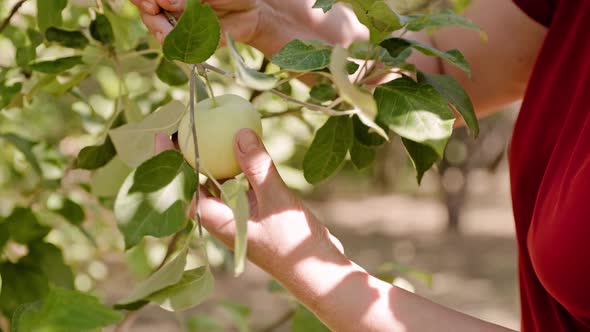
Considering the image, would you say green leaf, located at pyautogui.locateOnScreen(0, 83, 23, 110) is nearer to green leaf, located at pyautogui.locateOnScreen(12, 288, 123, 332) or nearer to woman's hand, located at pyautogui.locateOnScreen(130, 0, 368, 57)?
woman's hand, located at pyautogui.locateOnScreen(130, 0, 368, 57)

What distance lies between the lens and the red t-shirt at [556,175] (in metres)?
0.86

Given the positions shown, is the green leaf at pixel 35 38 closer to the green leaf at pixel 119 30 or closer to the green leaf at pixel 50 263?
the green leaf at pixel 119 30

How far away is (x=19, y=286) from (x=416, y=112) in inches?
28.3

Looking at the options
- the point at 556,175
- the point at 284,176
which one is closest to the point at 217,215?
the point at 556,175

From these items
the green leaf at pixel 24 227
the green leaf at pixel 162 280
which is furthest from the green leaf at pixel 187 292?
the green leaf at pixel 24 227

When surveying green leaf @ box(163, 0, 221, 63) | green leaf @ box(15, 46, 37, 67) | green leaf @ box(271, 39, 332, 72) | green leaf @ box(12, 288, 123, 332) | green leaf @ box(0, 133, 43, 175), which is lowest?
green leaf @ box(0, 133, 43, 175)

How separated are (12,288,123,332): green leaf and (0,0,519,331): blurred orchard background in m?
0.46

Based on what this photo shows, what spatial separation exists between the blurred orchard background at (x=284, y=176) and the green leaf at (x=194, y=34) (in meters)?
0.31

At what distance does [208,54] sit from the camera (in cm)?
71

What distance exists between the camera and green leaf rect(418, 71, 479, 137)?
82 centimetres

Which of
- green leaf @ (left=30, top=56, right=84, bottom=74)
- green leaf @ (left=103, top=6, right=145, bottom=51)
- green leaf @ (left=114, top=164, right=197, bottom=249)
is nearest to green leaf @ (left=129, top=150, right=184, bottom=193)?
green leaf @ (left=114, top=164, right=197, bottom=249)

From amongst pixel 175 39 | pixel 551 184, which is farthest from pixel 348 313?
pixel 175 39

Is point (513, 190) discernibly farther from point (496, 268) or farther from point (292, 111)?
point (496, 268)

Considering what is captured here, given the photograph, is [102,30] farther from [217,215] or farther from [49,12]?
[217,215]
